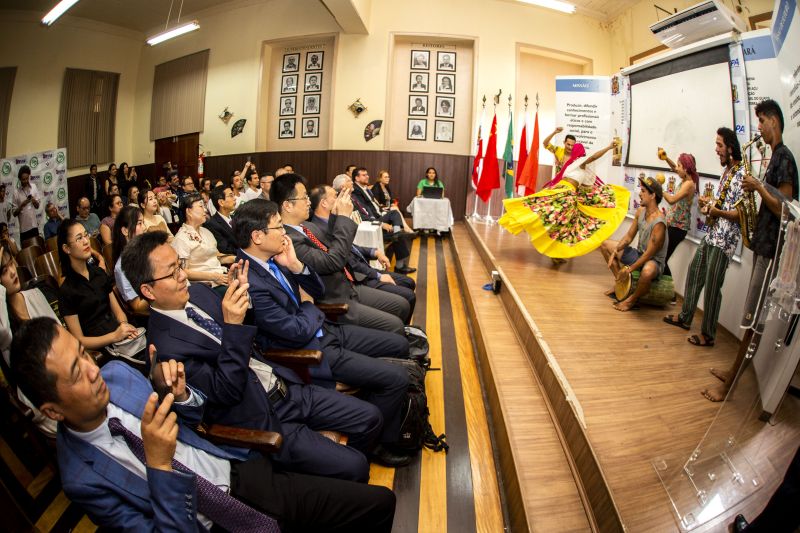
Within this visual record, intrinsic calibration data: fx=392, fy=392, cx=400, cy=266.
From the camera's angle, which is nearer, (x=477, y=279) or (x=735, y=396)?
(x=735, y=396)

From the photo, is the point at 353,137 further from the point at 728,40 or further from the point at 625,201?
the point at 728,40

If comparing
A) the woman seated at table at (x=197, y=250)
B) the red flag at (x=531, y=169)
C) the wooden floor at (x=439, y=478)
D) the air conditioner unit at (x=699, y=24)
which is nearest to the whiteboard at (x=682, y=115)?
the air conditioner unit at (x=699, y=24)

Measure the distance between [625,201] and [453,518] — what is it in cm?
346

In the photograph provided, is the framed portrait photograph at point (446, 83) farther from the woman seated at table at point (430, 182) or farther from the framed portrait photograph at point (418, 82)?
the woman seated at table at point (430, 182)

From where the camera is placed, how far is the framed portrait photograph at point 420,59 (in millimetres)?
7863

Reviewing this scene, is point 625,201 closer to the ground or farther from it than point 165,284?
farther from it

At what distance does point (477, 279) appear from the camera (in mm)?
4160

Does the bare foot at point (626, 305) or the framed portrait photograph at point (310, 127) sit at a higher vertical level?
the framed portrait photograph at point (310, 127)

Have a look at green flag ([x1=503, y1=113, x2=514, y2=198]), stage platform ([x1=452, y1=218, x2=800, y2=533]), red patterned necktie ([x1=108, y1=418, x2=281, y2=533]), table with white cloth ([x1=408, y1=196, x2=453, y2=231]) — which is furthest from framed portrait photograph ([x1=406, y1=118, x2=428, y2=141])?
red patterned necktie ([x1=108, y1=418, x2=281, y2=533])

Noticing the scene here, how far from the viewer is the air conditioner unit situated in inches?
116

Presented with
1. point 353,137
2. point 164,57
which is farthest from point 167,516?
point 164,57

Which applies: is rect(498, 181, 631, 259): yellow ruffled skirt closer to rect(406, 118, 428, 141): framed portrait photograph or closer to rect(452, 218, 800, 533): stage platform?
rect(452, 218, 800, 533): stage platform

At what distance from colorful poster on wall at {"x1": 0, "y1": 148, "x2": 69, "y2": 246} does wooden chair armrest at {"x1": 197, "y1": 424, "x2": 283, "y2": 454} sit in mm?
4401

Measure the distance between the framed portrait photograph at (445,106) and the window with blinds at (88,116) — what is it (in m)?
5.62
